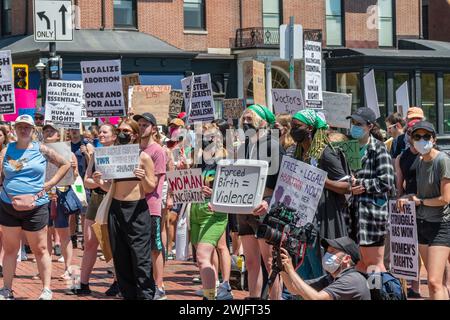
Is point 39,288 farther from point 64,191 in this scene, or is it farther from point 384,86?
point 384,86

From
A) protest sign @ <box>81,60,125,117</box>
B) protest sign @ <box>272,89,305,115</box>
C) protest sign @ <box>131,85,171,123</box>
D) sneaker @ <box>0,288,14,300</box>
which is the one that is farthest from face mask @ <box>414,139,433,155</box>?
protest sign @ <box>131,85,171,123</box>

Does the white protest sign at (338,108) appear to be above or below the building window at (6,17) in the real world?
below

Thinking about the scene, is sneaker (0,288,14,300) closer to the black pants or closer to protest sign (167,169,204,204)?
the black pants

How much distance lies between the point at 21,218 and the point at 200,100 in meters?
6.00

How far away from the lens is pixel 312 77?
14.8 m

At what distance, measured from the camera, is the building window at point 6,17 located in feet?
122

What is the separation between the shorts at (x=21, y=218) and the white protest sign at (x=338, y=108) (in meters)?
5.43

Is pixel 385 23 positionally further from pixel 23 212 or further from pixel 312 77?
pixel 23 212

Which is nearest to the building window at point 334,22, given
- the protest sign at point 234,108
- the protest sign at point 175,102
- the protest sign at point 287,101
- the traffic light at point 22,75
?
the traffic light at point 22,75

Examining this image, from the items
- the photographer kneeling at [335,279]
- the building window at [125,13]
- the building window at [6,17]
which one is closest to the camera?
the photographer kneeling at [335,279]

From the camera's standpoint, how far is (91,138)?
1625 cm

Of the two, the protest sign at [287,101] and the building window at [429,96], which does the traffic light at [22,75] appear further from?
the building window at [429,96]

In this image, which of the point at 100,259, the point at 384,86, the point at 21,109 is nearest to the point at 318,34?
the point at 384,86

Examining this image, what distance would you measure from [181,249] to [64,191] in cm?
178
